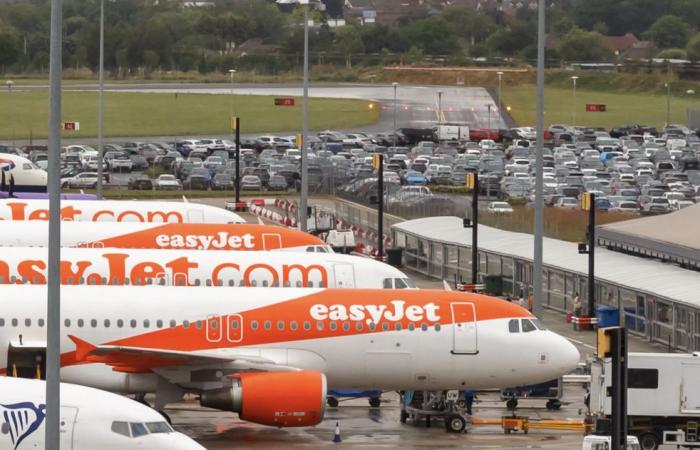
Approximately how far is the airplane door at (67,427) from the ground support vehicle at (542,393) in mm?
19642

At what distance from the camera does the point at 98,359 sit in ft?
129

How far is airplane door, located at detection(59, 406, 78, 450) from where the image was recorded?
27844 mm

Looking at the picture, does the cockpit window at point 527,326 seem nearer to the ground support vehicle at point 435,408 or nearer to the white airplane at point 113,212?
the ground support vehicle at point 435,408

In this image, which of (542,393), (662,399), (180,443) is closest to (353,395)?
(542,393)

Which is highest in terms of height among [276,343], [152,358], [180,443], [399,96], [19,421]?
[399,96]

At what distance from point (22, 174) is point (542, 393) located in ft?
188

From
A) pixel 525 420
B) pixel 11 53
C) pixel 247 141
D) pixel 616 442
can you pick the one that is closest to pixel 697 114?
pixel 247 141

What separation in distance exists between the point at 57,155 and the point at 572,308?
137 feet

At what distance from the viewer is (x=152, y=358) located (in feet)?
128

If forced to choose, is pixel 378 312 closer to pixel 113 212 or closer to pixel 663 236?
pixel 113 212

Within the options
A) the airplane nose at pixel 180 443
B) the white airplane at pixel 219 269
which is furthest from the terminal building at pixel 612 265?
the airplane nose at pixel 180 443

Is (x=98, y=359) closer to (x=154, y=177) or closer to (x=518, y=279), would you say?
(x=518, y=279)

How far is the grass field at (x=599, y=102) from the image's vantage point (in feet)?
551

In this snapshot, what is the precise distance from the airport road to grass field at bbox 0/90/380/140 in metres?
2.74
